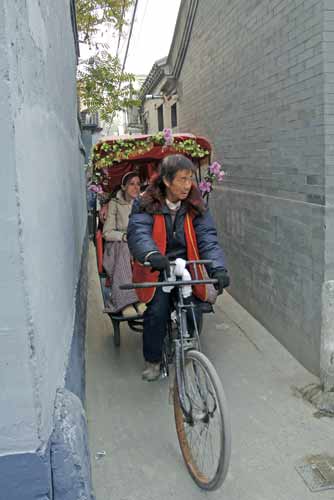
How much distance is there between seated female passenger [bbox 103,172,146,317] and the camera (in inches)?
204

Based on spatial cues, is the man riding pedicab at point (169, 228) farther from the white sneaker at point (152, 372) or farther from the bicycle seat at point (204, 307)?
the white sneaker at point (152, 372)

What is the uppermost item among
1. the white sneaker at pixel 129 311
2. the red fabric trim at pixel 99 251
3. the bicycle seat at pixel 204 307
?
the red fabric trim at pixel 99 251

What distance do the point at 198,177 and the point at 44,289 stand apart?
399 centimetres

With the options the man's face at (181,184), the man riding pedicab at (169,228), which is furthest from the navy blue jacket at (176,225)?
the man's face at (181,184)

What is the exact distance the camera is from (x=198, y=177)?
613cm

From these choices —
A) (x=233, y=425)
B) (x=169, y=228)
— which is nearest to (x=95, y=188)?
(x=169, y=228)

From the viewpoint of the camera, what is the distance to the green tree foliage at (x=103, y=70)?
13322 millimetres

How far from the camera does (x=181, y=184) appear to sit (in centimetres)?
381

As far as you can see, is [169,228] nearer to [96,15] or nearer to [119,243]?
[119,243]

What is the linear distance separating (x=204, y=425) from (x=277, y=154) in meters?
2.76

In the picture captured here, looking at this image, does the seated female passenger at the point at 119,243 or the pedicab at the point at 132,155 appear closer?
the seated female passenger at the point at 119,243

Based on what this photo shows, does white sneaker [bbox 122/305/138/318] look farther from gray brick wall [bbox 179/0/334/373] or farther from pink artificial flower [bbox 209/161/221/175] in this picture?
pink artificial flower [bbox 209/161/221/175]

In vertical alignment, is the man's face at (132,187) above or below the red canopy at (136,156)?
below

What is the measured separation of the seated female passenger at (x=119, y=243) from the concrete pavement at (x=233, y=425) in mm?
598
